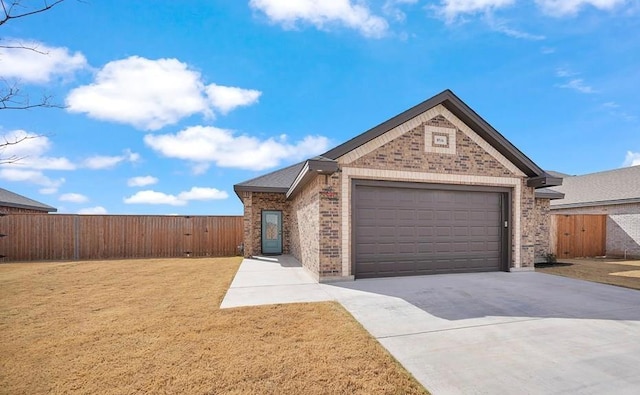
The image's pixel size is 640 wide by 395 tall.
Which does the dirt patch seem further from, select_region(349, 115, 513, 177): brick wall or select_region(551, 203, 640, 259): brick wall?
select_region(551, 203, 640, 259): brick wall

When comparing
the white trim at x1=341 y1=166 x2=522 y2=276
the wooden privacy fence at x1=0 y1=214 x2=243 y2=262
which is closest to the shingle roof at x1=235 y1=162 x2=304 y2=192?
the wooden privacy fence at x1=0 y1=214 x2=243 y2=262

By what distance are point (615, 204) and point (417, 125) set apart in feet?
47.8

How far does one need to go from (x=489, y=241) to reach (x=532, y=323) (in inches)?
198

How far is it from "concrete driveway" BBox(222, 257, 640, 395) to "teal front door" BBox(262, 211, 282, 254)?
6.09 meters

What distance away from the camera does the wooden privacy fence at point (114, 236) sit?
1352cm

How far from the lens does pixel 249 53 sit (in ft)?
29.0

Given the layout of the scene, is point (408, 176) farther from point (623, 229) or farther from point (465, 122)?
point (623, 229)

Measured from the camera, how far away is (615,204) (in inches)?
599

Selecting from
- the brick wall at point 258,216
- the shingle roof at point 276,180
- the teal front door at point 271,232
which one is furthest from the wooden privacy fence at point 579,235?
the teal front door at point 271,232

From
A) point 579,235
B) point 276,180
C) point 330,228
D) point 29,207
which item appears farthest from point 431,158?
point 29,207

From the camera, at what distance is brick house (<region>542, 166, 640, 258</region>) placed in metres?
14.5

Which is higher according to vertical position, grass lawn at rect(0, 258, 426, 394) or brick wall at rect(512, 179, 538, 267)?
brick wall at rect(512, 179, 538, 267)

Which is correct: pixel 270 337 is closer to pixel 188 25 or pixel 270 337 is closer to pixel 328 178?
pixel 328 178

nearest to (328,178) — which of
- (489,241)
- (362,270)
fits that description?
(362,270)
